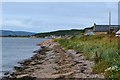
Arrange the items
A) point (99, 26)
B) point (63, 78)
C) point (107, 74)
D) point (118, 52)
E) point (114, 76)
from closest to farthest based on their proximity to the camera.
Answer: point (114, 76)
point (107, 74)
point (63, 78)
point (118, 52)
point (99, 26)

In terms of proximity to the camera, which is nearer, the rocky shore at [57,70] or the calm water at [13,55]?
the rocky shore at [57,70]

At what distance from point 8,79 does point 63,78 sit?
144 inches

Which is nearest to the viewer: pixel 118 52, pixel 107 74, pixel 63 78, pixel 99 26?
pixel 107 74

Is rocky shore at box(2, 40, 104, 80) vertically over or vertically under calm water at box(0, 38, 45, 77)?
over

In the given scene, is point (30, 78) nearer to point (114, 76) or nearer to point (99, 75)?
point (99, 75)

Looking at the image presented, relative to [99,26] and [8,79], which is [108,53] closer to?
[8,79]

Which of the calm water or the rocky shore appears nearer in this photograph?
the rocky shore

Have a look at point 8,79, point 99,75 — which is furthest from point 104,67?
point 8,79

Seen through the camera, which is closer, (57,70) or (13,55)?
(57,70)

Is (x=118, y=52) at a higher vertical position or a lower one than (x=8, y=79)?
higher

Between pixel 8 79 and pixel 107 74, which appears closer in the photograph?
pixel 107 74

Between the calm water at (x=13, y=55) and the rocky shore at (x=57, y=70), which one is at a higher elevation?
the rocky shore at (x=57, y=70)

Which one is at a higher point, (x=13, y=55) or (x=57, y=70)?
(x=57, y=70)

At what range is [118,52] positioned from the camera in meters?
20.0
